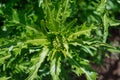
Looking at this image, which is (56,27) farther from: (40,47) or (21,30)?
(21,30)

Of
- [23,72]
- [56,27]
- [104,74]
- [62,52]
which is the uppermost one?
[56,27]

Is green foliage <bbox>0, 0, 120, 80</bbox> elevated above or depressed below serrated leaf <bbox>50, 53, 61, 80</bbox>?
above

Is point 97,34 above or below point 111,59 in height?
above

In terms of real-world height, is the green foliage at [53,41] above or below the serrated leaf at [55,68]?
above

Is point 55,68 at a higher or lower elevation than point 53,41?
lower

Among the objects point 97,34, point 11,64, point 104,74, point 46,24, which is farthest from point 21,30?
point 104,74

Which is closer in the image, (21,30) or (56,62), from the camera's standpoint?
(56,62)

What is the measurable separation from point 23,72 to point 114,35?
2.37 metres

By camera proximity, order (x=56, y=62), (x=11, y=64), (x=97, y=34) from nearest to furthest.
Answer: (x=56, y=62) → (x=11, y=64) → (x=97, y=34)

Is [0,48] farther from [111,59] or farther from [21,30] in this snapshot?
[111,59]

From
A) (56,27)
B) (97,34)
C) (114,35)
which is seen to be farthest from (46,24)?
(114,35)

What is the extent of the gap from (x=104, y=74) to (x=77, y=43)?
2.58 m

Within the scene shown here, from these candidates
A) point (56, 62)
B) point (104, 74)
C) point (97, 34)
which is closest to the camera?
point (56, 62)

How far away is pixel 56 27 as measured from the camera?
279 cm
